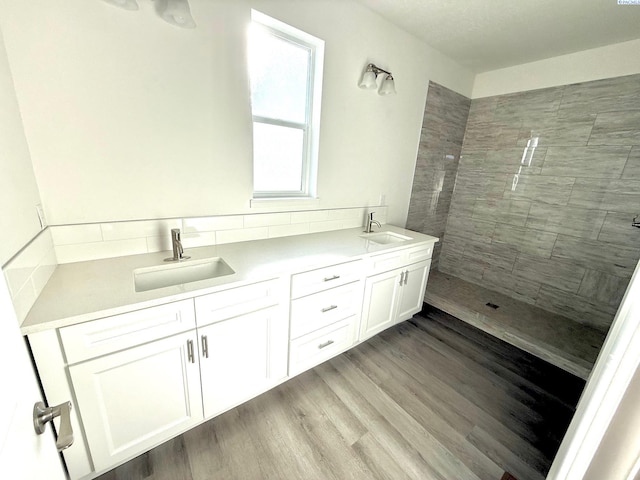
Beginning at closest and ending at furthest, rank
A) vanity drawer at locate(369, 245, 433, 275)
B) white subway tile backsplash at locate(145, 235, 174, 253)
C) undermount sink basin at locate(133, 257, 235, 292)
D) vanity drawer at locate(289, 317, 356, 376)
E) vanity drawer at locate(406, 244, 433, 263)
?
undermount sink basin at locate(133, 257, 235, 292), white subway tile backsplash at locate(145, 235, 174, 253), vanity drawer at locate(289, 317, 356, 376), vanity drawer at locate(369, 245, 433, 275), vanity drawer at locate(406, 244, 433, 263)

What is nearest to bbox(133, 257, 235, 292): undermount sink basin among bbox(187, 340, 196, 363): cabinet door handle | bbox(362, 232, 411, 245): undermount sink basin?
bbox(187, 340, 196, 363): cabinet door handle

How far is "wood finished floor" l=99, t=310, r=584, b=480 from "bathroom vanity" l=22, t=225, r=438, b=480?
0.44ft

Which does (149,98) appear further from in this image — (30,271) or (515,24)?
(515,24)

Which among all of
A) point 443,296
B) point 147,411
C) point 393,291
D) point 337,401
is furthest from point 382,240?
point 147,411

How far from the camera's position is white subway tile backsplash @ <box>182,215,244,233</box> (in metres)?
1.58

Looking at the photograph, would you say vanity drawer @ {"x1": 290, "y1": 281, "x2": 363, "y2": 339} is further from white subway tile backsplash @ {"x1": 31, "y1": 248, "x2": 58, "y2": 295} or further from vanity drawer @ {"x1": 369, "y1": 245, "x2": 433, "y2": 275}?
white subway tile backsplash @ {"x1": 31, "y1": 248, "x2": 58, "y2": 295}

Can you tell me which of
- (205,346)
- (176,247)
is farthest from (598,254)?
(176,247)

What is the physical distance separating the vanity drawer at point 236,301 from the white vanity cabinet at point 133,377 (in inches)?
2.2

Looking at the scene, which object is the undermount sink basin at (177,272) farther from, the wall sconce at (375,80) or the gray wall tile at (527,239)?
the gray wall tile at (527,239)

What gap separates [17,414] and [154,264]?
100cm

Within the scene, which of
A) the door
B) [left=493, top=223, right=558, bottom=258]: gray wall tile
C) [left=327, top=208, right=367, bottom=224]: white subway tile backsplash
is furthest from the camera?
[left=493, top=223, right=558, bottom=258]: gray wall tile

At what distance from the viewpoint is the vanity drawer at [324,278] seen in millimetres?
1497

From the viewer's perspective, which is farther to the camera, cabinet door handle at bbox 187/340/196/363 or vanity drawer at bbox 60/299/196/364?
cabinet door handle at bbox 187/340/196/363

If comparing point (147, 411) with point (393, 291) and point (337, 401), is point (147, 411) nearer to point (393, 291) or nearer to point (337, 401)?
point (337, 401)
